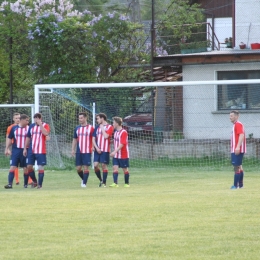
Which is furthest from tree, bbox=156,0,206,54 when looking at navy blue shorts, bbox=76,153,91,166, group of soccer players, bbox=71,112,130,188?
→ navy blue shorts, bbox=76,153,91,166

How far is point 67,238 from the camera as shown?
939 cm

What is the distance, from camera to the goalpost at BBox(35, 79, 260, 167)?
973 inches

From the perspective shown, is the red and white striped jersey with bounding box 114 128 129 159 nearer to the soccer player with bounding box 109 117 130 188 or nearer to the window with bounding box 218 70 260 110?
the soccer player with bounding box 109 117 130 188

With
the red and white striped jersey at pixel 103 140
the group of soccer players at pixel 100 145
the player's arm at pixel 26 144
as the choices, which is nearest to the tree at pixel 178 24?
the red and white striped jersey at pixel 103 140

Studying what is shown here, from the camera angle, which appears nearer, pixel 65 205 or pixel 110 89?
pixel 65 205

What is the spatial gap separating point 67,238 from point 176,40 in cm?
3013

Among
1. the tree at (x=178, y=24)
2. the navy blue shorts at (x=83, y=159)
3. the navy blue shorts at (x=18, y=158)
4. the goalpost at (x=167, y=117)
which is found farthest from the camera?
the tree at (x=178, y=24)

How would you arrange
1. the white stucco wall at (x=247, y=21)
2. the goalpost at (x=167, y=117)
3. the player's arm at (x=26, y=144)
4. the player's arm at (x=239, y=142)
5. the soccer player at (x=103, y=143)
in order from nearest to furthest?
the player's arm at (x=239, y=142)
the player's arm at (x=26, y=144)
the soccer player at (x=103, y=143)
the goalpost at (x=167, y=117)
the white stucco wall at (x=247, y=21)

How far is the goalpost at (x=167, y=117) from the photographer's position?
2470 centimetres

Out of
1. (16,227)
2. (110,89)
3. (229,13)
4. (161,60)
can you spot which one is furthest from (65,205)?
A: (229,13)

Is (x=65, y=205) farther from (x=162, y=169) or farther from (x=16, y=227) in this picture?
(x=162, y=169)

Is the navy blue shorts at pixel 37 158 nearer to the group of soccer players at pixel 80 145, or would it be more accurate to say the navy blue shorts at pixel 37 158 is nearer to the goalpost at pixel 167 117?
the group of soccer players at pixel 80 145

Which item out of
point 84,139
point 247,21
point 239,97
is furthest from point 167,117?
point 84,139

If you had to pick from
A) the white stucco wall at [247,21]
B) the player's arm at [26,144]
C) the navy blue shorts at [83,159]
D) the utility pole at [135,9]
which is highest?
the utility pole at [135,9]
